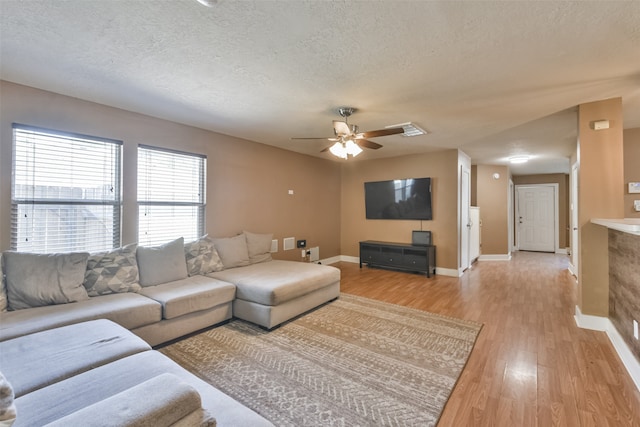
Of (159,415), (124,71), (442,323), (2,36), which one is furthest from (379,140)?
(159,415)

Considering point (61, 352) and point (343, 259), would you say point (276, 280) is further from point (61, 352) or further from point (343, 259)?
point (343, 259)

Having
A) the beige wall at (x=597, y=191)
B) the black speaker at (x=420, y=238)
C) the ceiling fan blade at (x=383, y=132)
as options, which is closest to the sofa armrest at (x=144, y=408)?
the ceiling fan blade at (x=383, y=132)

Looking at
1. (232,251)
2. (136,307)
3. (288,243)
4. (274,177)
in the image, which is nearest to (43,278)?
(136,307)

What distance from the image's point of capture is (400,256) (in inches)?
216

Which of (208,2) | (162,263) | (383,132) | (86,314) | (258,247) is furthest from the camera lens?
(258,247)

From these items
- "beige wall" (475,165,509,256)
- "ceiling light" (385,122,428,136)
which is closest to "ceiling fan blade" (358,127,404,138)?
"ceiling light" (385,122,428,136)

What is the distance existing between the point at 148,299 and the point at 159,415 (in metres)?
1.97

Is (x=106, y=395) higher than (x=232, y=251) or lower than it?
lower

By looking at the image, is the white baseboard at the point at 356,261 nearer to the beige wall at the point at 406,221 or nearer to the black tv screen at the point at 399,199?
the beige wall at the point at 406,221

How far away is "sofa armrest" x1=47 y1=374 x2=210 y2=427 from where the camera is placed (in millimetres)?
864

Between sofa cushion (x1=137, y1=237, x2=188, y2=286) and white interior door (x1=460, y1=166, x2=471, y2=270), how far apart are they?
15.8ft

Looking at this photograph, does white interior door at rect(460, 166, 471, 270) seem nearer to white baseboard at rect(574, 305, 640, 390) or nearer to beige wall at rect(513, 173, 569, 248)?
white baseboard at rect(574, 305, 640, 390)

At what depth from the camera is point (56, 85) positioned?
261 centimetres

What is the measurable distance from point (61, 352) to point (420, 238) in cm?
525
